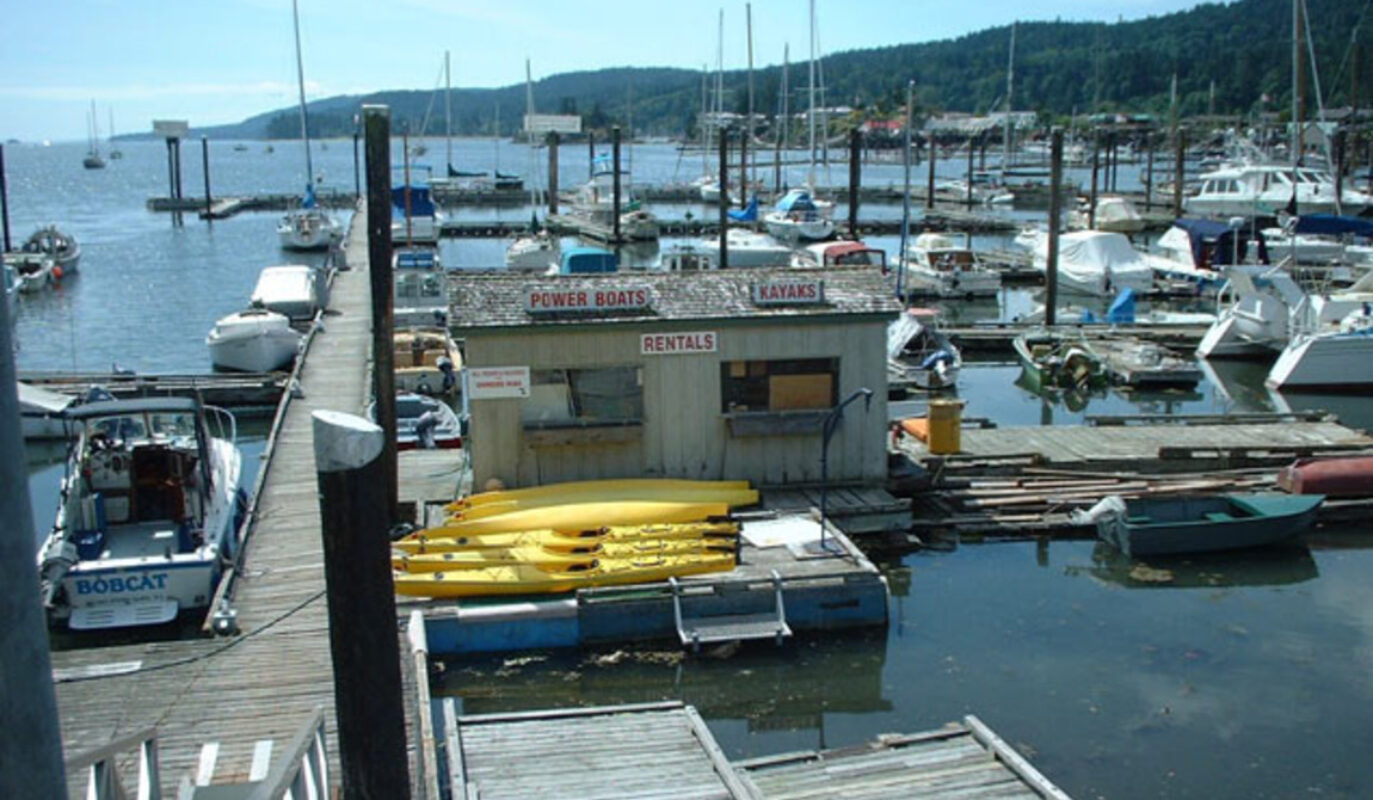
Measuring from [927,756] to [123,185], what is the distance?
16966cm

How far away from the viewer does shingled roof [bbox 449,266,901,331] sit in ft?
57.0

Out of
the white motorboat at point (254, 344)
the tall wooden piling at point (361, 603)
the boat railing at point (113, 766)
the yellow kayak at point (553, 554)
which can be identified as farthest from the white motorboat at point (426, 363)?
the boat railing at point (113, 766)

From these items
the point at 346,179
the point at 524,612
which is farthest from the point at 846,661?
the point at 346,179

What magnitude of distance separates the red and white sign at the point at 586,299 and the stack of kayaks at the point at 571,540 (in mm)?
2496

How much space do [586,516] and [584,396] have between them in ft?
6.95

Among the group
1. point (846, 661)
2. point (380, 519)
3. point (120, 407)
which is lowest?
point (846, 661)

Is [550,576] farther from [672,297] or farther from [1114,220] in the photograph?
[1114,220]

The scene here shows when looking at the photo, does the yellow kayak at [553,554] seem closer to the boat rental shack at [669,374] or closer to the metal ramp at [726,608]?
the metal ramp at [726,608]

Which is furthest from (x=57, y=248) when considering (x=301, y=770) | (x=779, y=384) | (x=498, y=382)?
(x=301, y=770)

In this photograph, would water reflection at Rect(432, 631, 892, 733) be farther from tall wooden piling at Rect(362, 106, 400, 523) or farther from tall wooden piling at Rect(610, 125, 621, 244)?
tall wooden piling at Rect(610, 125, 621, 244)

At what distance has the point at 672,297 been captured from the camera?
1802 centimetres

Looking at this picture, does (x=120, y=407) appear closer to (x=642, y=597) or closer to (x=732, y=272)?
(x=642, y=597)

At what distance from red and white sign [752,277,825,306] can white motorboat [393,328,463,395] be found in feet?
38.7

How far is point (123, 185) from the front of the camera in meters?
160
